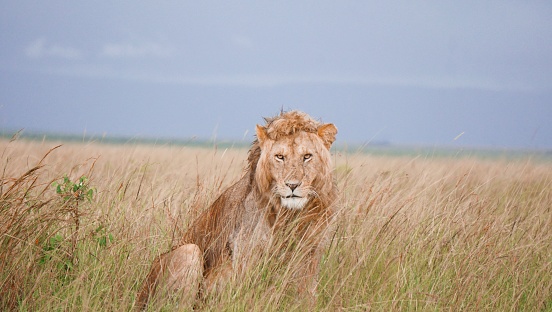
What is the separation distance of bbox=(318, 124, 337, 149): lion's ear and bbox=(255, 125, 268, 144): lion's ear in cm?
36

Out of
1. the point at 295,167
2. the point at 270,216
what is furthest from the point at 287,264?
the point at 295,167

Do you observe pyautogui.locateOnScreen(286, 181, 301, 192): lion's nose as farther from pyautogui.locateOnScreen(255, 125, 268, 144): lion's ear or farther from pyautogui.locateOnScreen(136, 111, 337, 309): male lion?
→ pyautogui.locateOnScreen(255, 125, 268, 144): lion's ear

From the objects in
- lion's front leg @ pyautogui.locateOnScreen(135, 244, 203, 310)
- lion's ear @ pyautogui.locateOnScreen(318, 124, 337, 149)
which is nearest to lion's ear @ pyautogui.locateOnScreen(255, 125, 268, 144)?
lion's ear @ pyautogui.locateOnScreen(318, 124, 337, 149)

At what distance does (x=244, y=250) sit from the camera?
4129 mm

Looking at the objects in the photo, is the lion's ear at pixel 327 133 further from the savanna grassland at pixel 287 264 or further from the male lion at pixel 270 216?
the savanna grassland at pixel 287 264

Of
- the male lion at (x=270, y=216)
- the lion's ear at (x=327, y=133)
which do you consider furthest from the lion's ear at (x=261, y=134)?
the lion's ear at (x=327, y=133)

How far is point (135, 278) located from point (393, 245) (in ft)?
6.85

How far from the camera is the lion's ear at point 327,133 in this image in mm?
4090

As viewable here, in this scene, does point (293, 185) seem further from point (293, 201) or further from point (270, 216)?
point (270, 216)

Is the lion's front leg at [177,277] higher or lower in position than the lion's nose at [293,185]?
lower

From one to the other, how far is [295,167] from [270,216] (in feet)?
1.41

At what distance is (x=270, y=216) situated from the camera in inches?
165

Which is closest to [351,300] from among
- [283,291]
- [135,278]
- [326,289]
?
[326,289]

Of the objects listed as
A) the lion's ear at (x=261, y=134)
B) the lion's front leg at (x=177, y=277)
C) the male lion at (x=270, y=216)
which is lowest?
the lion's front leg at (x=177, y=277)
